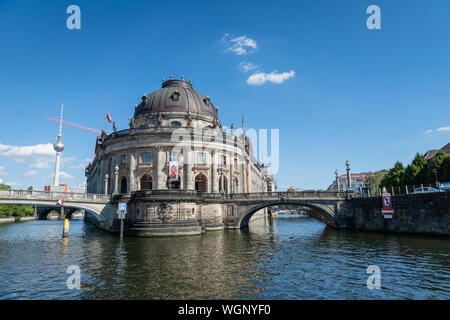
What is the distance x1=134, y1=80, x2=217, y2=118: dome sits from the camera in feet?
179

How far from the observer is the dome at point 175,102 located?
179ft

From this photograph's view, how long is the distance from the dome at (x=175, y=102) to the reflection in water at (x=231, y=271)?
3498 cm

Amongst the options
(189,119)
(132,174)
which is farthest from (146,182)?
(189,119)

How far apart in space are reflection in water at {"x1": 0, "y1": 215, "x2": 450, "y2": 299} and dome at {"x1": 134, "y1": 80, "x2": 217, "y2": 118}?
3498cm

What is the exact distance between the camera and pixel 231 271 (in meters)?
15.8

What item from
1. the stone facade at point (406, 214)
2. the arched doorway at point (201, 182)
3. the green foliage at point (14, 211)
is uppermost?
the arched doorway at point (201, 182)

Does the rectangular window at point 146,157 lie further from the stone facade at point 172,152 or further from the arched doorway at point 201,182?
the arched doorway at point 201,182

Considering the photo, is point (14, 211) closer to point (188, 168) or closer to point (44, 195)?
point (44, 195)

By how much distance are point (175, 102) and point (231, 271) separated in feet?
145

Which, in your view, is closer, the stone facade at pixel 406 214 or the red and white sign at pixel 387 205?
the stone facade at pixel 406 214

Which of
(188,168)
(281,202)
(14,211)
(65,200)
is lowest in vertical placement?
(14,211)

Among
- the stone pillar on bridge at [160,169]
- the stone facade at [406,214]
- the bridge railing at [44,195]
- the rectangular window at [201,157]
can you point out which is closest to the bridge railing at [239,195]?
the stone facade at [406,214]
